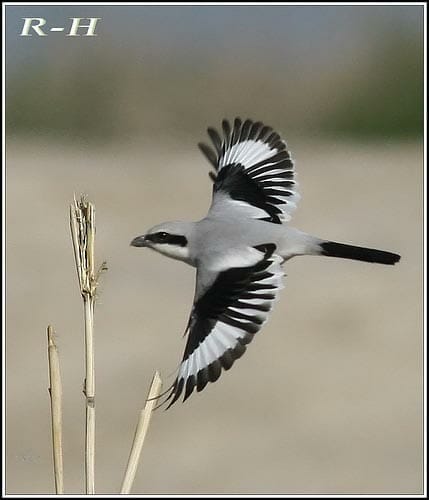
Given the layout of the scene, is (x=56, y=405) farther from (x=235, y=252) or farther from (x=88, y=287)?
(x=235, y=252)

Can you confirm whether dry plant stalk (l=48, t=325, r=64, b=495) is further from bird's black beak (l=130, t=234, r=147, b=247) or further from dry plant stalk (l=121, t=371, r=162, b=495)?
bird's black beak (l=130, t=234, r=147, b=247)

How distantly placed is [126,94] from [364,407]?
11.2 ft

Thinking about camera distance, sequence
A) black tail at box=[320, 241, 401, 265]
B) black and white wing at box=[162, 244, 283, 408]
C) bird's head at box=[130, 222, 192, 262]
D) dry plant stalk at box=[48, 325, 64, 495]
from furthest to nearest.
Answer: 1. black tail at box=[320, 241, 401, 265]
2. bird's head at box=[130, 222, 192, 262]
3. black and white wing at box=[162, 244, 283, 408]
4. dry plant stalk at box=[48, 325, 64, 495]

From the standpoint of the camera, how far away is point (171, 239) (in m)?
1.57

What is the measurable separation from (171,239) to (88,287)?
0.41 m

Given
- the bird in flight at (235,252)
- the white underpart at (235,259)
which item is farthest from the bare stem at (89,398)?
the white underpart at (235,259)

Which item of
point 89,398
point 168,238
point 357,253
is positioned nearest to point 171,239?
point 168,238

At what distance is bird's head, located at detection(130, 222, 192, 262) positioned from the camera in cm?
157

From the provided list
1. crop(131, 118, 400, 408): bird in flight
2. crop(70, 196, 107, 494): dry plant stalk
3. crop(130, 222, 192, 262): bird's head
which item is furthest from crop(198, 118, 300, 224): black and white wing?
crop(70, 196, 107, 494): dry plant stalk

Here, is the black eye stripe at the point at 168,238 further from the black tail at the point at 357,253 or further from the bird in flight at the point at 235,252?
the black tail at the point at 357,253

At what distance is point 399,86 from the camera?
264 inches

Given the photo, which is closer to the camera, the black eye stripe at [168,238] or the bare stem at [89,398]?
the bare stem at [89,398]

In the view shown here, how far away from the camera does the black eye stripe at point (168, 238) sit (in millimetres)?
1566

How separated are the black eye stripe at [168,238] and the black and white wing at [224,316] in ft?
0.31
